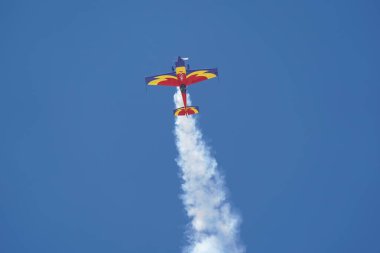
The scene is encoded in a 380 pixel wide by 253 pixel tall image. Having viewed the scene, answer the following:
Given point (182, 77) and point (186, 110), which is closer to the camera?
point (182, 77)

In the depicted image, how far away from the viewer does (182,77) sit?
58.5m

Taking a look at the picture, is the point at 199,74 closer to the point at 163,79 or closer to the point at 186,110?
the point at 163,79

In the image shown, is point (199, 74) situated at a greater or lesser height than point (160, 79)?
greater

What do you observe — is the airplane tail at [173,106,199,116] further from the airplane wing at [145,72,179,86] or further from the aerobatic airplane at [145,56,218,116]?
the airplane wing at [145,72,179,86]

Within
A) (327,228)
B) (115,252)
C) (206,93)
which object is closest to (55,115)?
(206,93)

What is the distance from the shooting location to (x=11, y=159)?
158125 mm

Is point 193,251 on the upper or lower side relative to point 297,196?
lower

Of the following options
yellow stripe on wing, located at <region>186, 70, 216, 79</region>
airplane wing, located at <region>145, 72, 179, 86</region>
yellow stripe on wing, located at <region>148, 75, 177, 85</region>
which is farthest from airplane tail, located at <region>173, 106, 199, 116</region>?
yellow stripe on wing, located at <region>148, 75, 177, 85</region>

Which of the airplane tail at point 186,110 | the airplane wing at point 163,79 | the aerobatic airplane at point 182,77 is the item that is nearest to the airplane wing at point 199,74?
the aerobatic airplane at point 182,77

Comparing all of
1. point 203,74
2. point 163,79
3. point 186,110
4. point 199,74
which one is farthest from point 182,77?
point 186,110

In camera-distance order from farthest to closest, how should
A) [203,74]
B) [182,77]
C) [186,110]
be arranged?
[186,110], [203,74], [182,77]

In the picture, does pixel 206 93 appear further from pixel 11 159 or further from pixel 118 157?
pixel 11 159

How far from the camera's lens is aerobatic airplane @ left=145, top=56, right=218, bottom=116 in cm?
5762

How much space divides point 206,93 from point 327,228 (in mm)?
52151
